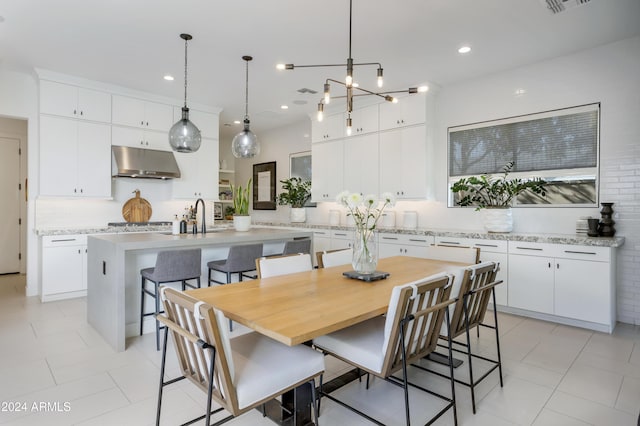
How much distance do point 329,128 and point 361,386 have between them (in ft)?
14.9

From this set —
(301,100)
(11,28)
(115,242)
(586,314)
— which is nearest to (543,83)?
(586,314)

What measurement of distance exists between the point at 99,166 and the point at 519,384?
17.7 feet

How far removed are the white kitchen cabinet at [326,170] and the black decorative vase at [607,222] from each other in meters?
3.42

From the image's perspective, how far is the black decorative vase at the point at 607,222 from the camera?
3.63 m

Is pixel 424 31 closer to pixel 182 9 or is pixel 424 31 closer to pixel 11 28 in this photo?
pixel 182 9

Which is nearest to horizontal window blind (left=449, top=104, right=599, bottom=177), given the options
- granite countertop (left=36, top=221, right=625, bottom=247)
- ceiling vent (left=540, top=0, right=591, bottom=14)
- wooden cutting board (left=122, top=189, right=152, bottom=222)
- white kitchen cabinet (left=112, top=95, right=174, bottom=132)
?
granite countertop (left=36, top=221, right=625, bottom=247)

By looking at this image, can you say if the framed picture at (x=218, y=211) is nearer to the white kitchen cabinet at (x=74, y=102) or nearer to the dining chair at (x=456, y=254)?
the white kitchen cabinet at (x=74, y=102)

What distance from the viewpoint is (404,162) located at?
16.8 feet

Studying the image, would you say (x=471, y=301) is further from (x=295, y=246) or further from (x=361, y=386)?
(x=295, y=246)

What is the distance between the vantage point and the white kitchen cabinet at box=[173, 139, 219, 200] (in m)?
5.84

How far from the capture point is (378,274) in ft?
7.95

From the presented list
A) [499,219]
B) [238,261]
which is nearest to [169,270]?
[238,261]

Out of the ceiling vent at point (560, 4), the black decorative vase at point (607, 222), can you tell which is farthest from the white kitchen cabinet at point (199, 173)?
the black decorative vase at point (607, 222)

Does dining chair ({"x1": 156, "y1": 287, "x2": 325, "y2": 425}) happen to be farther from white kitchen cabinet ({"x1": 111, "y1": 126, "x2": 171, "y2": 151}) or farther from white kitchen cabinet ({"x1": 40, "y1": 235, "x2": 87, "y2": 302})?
white kitchen cabinet ({"x1": 111, "y1": 126, "x2": 171, "y2": 151})
